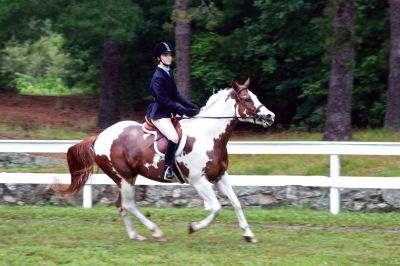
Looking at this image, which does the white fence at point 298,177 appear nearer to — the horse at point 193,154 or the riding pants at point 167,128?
the horse at point 193,154

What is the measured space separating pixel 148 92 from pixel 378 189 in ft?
59.0

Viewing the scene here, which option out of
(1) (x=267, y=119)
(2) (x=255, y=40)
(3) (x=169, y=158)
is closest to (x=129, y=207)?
(3) (x=169, y=158)

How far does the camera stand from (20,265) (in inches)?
375

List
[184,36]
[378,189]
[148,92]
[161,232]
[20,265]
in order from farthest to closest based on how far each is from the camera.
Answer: [148,92] < [184,36] < [378,189] < [161,232] < [20,265]

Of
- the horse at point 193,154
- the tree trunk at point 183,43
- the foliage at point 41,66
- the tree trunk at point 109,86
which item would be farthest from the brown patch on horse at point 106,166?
the foliage at point 41,66

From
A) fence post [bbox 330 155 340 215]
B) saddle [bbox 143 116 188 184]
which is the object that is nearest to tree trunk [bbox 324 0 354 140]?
fence post [bbox 330 155 340 215]

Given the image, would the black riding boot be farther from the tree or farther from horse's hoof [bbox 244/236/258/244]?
→ the tree

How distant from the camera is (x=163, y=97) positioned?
11.4 meters

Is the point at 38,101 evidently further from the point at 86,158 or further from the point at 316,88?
the point at 86,158

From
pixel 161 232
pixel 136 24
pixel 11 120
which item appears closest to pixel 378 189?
pixel 161 232

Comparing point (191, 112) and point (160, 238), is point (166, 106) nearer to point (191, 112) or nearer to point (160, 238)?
point (191, 112)

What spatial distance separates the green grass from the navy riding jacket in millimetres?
1778

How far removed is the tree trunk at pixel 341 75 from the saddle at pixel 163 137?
29.2 ft

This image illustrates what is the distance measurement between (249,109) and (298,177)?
3.58m
